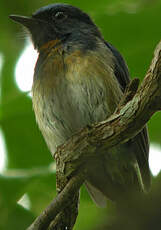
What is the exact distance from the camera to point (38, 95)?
4469 mm

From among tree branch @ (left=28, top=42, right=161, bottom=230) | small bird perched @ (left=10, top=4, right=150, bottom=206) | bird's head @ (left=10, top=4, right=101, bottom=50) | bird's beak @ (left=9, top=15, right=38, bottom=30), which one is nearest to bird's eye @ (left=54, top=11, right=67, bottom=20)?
bird's head @ (left=10, top=4, right=101, bottom=50)

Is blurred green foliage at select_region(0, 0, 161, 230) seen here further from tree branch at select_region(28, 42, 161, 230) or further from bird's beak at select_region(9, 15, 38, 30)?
tree branch at select_region(28, 42, 161, 230)

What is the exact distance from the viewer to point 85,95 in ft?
13.4

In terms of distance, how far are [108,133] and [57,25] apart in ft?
8.99

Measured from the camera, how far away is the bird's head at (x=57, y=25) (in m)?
4.95

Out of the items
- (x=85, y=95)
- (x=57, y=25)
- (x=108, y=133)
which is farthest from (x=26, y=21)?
(x=108, y=133)

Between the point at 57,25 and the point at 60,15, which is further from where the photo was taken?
the point at 60,15

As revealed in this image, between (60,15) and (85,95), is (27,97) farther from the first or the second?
(85,95)

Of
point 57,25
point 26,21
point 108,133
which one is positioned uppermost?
point 26,21

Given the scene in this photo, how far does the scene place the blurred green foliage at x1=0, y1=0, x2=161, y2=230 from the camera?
15.6 ft

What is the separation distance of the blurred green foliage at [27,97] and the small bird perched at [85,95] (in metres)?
0.33

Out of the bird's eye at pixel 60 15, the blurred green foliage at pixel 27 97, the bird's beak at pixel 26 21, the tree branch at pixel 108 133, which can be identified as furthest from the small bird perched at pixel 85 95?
the tree branch at pixel 108 133

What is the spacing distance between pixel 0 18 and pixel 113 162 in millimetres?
2646

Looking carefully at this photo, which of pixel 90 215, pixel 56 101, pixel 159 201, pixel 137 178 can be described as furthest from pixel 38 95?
pixel 159 201
